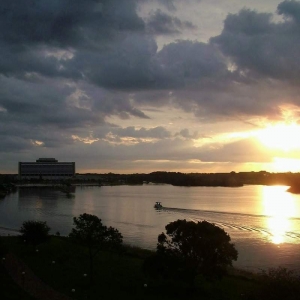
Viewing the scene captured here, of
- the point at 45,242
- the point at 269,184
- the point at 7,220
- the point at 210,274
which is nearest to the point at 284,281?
the point at 210,274

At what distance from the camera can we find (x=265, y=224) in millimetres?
40781

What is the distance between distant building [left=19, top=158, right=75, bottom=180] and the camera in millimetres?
163000

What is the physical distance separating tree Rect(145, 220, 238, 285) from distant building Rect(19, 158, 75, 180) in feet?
494

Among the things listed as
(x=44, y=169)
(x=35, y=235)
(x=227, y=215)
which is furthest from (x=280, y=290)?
(x=44, y=169)

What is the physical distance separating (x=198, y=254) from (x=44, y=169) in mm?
154039

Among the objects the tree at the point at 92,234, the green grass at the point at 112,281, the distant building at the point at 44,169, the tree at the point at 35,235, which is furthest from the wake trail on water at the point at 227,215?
the distant building at the point at 44,169

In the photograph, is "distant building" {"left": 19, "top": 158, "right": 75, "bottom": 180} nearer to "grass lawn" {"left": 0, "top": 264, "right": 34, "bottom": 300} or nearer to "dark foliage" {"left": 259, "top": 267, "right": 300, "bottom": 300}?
"grass lawn" {"left": 0, "top": 264, "right": 34, "bottom": 300}

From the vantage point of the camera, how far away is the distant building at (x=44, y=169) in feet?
535

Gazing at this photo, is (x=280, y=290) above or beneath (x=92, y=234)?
beneath

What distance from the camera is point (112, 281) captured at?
55.8 feet

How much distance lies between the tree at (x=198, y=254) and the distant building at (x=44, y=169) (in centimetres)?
15054

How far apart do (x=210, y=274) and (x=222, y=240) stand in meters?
1.37

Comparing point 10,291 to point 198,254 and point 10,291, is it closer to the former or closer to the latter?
point 10,291

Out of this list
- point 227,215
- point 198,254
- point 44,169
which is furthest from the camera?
point 44,169
